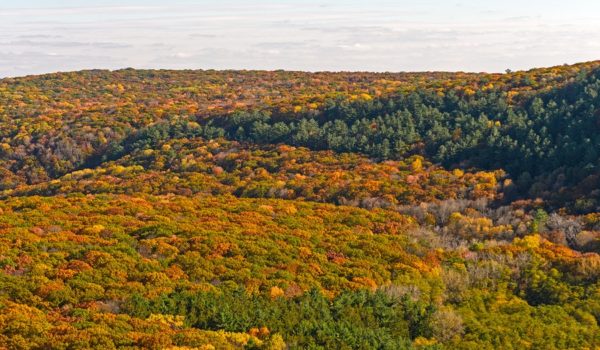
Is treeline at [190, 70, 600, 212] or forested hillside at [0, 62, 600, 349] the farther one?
treeline at [190, 70, 600, 212]

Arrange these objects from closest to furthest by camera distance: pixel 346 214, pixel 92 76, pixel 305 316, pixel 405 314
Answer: pixel 305 316
pixel 405 314
pixel 346 214
pixel 92 76

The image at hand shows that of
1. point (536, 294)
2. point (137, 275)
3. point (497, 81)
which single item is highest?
point (497, 81)

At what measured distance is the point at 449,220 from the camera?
40719 mm

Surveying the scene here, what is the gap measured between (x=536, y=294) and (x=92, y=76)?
14568 cm

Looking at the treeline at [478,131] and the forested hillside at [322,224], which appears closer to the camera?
the forested hillside at [322,224]

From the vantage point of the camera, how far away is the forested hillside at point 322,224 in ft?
67.8

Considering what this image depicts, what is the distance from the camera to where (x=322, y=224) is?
37281mm


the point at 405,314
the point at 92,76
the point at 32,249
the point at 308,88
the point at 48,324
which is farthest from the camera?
the point at 92,76

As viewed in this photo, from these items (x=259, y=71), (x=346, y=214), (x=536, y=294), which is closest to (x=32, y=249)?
(x=346, y=214)

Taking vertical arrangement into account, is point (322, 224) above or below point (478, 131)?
below

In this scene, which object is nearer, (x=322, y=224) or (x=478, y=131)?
(x=322, y=224)

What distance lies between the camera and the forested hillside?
20.7m

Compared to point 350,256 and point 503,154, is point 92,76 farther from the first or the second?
point 350,256

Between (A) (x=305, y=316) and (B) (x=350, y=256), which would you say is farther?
(B) (x=350, y=256)
